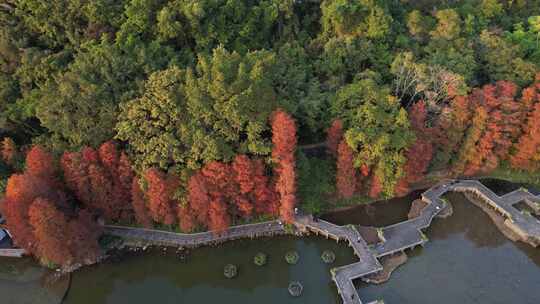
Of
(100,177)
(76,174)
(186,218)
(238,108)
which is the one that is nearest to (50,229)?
(76,174)

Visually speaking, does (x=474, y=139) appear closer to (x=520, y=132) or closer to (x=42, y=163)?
(x=520, y=132)

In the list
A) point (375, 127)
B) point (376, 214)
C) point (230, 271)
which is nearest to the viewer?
point (230, 271)

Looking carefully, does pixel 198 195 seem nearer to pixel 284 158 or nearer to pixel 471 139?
pixel 284 158

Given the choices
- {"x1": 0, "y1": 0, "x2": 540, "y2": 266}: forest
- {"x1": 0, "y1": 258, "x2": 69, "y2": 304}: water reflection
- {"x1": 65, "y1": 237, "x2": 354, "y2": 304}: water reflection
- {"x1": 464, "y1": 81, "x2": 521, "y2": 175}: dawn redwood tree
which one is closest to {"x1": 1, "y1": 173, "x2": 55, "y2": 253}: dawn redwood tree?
{"x1": 0, "y1": 0, "x2": 540, "y2": 266}: forest

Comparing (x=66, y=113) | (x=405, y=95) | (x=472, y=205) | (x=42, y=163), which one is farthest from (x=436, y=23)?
(x=42, y=163)

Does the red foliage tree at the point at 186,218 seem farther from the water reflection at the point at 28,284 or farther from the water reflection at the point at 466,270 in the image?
the water reflection at the point at 466,270

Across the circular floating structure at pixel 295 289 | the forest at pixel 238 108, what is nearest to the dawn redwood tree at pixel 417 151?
the forest at pixel 238 108

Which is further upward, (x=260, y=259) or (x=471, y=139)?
(x=471, y=139)

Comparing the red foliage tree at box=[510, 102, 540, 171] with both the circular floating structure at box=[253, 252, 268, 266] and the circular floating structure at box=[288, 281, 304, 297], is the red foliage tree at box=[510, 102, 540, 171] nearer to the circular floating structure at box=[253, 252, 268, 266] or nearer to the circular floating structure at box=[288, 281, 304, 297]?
the circular floating structure at box=[288, 281, 304, 297]
